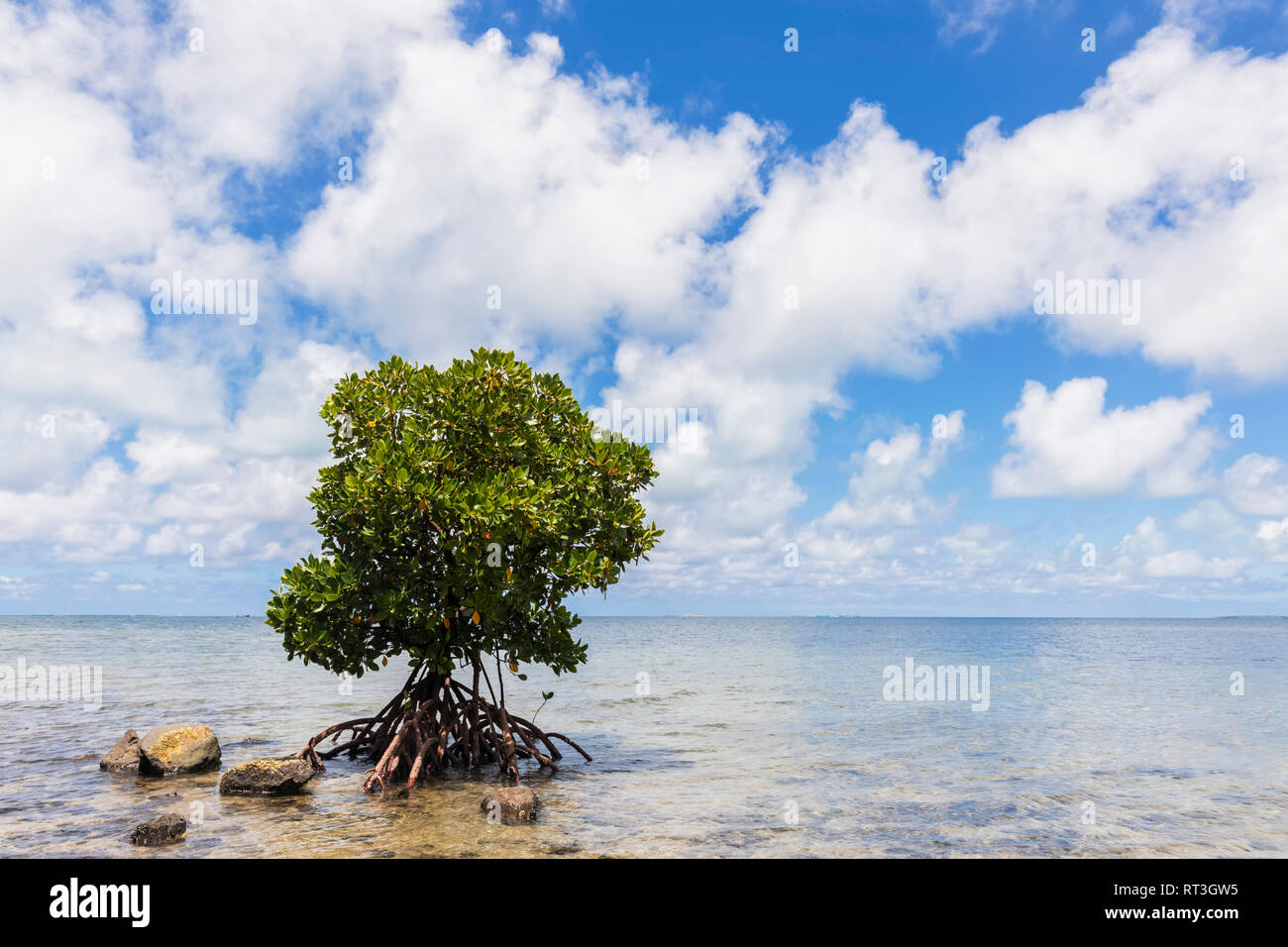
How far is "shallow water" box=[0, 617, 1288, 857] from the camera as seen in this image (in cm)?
1504

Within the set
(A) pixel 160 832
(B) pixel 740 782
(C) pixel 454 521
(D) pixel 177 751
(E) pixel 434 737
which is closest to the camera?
(A) pixel 160 832

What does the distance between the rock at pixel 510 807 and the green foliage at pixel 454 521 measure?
3.18m

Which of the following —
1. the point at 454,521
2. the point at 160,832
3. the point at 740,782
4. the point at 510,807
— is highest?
the point at 454,521

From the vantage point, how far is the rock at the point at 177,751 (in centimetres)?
2011

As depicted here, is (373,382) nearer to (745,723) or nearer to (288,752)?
(288,752)

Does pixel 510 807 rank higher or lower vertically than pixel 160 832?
lower

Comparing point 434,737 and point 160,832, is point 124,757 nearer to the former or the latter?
point 160,832

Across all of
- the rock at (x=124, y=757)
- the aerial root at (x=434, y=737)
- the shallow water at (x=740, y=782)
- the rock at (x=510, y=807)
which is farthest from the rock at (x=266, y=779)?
the rock at (x=510, y=807)

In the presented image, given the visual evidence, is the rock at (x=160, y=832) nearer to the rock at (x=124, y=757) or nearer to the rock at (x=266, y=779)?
the rock at (x=266, y=779)

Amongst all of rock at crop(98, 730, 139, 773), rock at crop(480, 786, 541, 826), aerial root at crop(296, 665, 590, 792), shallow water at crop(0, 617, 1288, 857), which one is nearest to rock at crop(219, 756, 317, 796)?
shallow water at crop(0, 617, 1288, 857)

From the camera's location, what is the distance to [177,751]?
20.3 m

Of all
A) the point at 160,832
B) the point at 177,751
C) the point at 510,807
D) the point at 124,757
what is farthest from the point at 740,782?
the point at 124,757

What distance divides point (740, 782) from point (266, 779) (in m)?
11.3

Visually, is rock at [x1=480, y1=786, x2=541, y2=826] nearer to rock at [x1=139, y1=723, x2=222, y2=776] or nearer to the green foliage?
the green foliage
